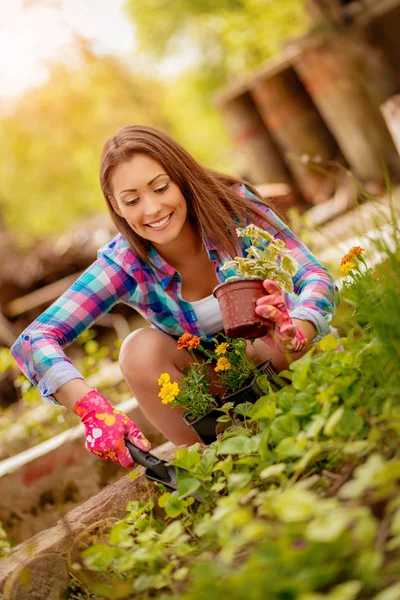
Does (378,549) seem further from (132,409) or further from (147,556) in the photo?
(132,409)

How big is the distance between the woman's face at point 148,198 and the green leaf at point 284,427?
92 centimetres

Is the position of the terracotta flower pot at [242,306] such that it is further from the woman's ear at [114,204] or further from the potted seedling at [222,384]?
the woman's ear at [114,204]


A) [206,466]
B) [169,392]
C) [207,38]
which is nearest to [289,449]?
[206,466]

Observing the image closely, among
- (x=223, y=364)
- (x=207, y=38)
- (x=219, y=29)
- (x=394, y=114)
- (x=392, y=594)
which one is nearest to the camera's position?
(x=392, y=594)

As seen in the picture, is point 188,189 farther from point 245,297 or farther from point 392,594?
point 392,594

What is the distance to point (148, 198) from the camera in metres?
2.14

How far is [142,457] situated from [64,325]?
0.68m

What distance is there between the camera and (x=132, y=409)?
299 centimetres

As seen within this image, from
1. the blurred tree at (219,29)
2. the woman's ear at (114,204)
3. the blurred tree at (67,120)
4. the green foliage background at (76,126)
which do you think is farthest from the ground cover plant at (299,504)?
the blurred tree at (67,120)

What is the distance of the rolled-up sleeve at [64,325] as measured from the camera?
2072 millimetres

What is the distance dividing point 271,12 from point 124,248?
1208 cm

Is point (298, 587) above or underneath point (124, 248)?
underneath

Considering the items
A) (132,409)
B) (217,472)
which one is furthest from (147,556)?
(132,409)

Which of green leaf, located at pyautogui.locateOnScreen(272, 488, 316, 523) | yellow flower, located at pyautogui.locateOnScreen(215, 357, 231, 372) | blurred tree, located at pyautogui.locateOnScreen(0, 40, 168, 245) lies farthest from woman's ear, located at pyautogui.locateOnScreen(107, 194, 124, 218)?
blurred tree, located at pyautogui.locateOnScreen(0, 40, 168, 245)
